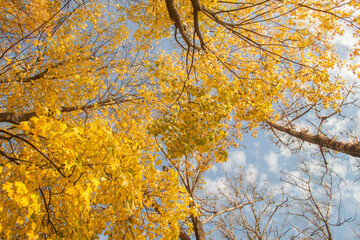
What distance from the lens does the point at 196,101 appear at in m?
3.82

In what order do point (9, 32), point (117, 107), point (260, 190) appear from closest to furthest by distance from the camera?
point (9, 32)
point (117, 107)
point (260, 190)

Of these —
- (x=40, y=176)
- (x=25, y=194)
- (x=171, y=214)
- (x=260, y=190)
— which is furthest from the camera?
(x=260, y=190)

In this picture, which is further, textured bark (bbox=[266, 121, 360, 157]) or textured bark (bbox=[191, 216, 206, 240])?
textured bark (bbox=[191, 216, 206, 240])

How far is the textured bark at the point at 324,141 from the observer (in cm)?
558

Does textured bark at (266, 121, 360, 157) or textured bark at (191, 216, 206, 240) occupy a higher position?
textured bark at (266, 121, 360, 157)

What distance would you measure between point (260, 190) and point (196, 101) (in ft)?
26.3

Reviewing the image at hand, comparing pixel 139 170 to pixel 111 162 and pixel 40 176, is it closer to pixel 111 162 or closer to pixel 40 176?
pixel 111 162

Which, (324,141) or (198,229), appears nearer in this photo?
(324,141)

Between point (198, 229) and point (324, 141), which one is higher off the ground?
point (324, 141)

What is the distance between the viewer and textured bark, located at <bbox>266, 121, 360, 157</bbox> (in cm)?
558

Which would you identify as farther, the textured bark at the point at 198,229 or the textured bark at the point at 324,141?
the textured bark at the point at 198,229

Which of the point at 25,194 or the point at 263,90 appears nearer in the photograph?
the point at 25,194

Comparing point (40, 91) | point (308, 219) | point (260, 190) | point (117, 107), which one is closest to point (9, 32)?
point (40, 91)

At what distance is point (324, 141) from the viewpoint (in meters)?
6.50
